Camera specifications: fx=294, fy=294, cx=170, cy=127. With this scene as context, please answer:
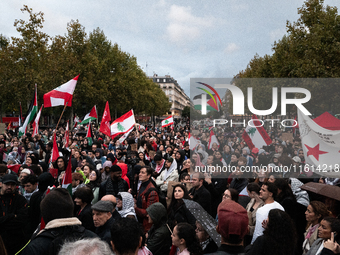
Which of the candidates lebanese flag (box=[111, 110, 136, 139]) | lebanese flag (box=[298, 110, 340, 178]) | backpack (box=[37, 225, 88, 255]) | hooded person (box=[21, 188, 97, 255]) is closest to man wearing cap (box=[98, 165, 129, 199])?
hooded person (box=[21, 188, 97, 255])

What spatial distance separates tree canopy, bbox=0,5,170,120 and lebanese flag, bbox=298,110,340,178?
15188 millimetres

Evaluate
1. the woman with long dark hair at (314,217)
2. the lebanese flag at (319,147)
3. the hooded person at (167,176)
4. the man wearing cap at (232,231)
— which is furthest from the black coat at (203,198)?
the man wearing cap at (232,231)

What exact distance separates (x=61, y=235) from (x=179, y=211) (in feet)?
7.16

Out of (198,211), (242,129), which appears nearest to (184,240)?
(198,211)

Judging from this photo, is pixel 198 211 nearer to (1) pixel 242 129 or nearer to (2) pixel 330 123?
(1) pixel 242 129

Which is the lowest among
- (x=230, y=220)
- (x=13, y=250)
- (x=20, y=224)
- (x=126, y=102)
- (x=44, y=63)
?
(x=13, y=250)

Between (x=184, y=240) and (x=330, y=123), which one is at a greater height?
(x=330, y=123)

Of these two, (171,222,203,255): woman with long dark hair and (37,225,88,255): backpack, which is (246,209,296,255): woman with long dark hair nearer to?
(171,222,203,255): woman with long dark hair

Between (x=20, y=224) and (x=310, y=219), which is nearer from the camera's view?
(x=310, y=219)

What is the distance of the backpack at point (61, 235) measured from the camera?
95.7 inches

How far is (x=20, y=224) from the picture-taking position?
161 inches

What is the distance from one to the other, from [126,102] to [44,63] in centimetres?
1599

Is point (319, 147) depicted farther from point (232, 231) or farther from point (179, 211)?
point (232, 231)

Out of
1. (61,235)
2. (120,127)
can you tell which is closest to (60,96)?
(120,127)
